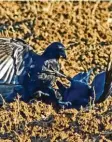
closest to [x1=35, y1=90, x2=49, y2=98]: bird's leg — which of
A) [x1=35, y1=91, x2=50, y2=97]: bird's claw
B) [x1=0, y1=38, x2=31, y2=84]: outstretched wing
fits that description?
[x1=35, y1=91, x2=50, y2=97]: bird's claw

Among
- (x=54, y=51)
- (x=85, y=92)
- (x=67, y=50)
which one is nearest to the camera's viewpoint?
(x=85, y=92)

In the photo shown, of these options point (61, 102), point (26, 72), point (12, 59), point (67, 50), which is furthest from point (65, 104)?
point (67, 50)

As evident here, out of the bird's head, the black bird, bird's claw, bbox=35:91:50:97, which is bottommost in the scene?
bird's claw, bbox=35:91:50:97

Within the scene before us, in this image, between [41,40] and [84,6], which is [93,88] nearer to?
[41,40]

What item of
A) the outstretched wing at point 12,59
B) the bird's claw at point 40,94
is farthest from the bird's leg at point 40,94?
the outstretched wing at point 12,59

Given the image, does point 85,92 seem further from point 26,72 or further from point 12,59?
point 12,59

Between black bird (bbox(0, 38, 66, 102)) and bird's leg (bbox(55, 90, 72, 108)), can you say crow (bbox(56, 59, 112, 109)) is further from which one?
black bird (bbox(0, 38, 66, 102))

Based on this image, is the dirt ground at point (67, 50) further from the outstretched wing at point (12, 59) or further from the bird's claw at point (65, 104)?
the outstretched wing at point (12, 59)
